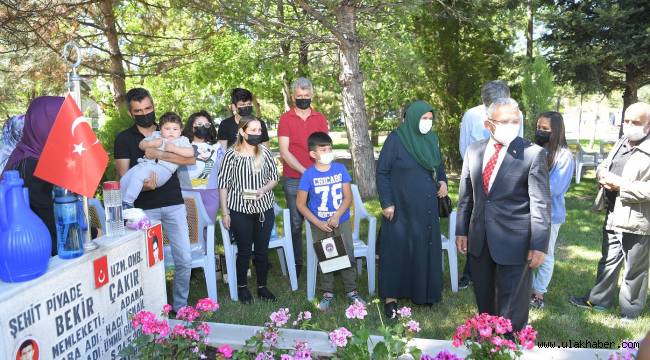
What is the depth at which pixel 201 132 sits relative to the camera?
5113mm

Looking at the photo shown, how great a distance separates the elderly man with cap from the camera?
12.0 feet

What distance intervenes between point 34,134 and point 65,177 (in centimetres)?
51

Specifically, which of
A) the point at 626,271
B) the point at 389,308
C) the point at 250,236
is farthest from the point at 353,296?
the point at 626,271

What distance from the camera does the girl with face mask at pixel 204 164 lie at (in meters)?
4.88

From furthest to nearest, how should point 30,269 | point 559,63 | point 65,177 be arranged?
point 559,63 < point 65,177 < point 30,269

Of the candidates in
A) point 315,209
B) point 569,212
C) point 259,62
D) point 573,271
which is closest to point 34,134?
point 315,209

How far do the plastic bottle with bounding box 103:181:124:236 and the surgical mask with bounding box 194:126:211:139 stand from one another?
2465mm

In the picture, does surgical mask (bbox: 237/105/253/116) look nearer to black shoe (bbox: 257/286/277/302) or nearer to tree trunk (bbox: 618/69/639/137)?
black shoe (bbox: 257/286/277/302)

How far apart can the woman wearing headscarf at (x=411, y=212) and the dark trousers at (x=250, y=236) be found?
3.41 ft

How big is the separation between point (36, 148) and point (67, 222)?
544 millimetres

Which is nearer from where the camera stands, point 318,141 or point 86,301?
point 86,301

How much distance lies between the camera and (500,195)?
3.01 m

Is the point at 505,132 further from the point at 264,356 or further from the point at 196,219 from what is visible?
the point at 196,219

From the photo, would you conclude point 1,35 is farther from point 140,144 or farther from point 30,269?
point 30,269
